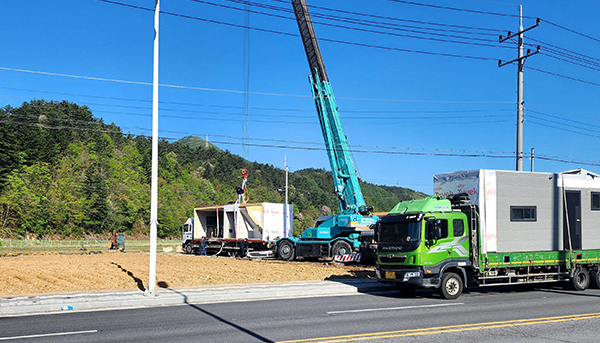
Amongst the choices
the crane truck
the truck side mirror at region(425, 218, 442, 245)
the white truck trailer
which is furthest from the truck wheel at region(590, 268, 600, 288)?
the white truck trailer

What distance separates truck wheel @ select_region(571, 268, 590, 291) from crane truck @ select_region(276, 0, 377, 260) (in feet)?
36.2

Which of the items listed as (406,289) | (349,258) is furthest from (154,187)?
(349,258)

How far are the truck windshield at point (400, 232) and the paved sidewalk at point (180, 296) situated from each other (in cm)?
227

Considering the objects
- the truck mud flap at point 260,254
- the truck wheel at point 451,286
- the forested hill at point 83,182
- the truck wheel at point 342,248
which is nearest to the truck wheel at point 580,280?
the truck wheel at point 451,286

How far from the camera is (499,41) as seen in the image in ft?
91.0

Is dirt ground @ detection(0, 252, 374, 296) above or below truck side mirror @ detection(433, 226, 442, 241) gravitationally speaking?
below

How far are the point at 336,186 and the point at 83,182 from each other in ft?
178

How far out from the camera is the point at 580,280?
Result: 17.0 m

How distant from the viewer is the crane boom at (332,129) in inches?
1086

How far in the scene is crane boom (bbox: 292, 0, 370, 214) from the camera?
2759cm

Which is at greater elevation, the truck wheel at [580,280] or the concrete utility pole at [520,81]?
the concrete utility pole at [520,81]

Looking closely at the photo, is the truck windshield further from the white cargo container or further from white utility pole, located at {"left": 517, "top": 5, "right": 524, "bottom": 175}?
white utility pole, located at {"left": 517, "top": 5, "right": 524, "bottom": 175}

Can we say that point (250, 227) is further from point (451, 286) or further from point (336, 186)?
point (451, 286)

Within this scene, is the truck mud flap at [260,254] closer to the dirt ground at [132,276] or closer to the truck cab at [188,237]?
the dirt ground at [132,276]
